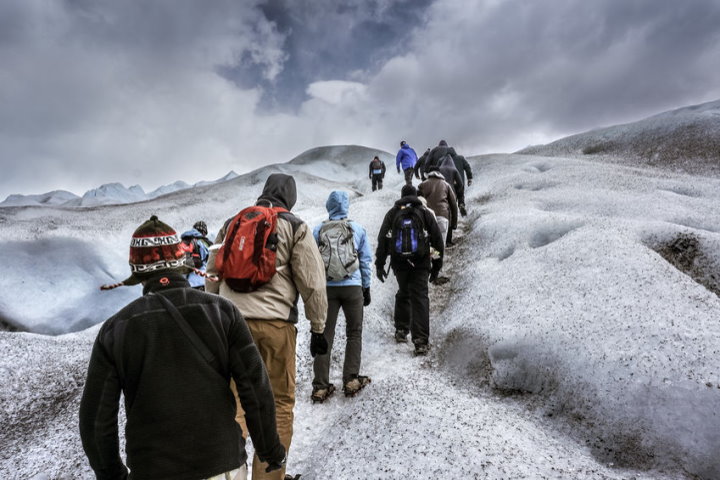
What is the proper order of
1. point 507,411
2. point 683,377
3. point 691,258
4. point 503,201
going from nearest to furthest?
point 683,377 < point 507,411 < point 691,258 < point 503,201

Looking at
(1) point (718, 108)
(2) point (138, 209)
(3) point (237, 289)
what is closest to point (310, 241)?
(3) point (237, 289)

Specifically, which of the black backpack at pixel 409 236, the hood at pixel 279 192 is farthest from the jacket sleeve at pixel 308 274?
the black backpack at pixel 409 236

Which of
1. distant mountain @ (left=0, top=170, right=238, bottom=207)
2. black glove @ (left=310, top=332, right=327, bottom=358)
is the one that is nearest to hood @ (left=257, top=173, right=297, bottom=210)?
black glove @ (left=310, top=332, right=327, bottom=358)

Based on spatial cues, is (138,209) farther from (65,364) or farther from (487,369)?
(487,369)

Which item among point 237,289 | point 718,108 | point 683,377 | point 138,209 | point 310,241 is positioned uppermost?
point 718,108

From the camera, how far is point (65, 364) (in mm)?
9234

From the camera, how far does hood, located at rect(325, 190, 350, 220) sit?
6492 mm

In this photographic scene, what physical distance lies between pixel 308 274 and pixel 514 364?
14.2 feet

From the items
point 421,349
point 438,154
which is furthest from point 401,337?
point 438,154

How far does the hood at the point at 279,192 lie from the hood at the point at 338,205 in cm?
152

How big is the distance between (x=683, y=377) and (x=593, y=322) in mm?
1607

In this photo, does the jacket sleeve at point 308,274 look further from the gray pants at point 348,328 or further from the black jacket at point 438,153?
the black jacket at point 438,153

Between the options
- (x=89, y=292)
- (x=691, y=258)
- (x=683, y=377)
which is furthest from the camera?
(x=89, y=292)

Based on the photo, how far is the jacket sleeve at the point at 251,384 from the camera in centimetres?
274
